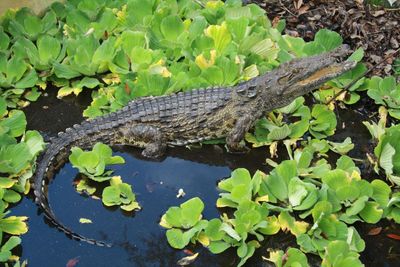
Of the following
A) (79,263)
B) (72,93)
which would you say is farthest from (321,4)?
(79,263)

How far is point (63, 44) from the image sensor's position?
15.9 feet

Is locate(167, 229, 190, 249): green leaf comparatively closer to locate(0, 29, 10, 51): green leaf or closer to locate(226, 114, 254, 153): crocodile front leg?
locate(226, 114, 254, 153): crocodile front leg

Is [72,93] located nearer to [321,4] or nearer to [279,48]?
[279,48]

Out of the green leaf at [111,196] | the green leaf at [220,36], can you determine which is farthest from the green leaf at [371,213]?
the green leaf at [220,36]

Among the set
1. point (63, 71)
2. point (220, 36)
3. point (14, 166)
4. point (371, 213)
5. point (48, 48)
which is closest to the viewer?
point (371, 213)

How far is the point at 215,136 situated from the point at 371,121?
49.5 inches

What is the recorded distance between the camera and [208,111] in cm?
417

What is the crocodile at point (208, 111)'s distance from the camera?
4.11 meters

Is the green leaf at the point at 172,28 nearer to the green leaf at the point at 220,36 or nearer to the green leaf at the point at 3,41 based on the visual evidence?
the green leaf at the point at 220,36

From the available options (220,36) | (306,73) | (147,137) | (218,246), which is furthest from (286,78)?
(218,246)

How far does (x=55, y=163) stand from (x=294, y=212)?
1.56m

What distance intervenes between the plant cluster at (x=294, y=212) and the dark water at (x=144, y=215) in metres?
0.08

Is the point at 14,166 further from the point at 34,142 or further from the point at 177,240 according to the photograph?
the point at 177,240

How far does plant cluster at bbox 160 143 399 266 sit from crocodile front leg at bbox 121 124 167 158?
0.57 metres
